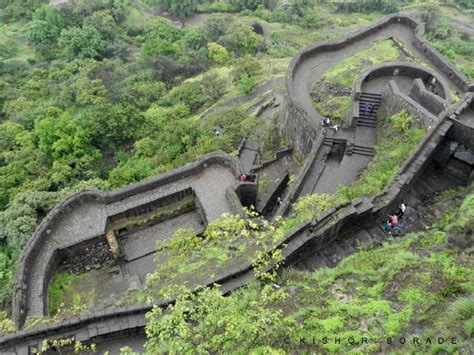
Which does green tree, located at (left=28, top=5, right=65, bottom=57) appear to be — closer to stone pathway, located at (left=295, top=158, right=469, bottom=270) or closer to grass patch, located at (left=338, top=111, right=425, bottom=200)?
grass patch, located at (left=338, top=111, right=425, bottom=200)

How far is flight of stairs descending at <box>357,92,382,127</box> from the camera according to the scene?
24.8 metres

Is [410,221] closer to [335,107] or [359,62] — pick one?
[335,107]

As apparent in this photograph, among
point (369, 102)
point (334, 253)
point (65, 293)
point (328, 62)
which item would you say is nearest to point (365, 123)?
point (369, 102)

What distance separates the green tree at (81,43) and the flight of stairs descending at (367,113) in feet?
166

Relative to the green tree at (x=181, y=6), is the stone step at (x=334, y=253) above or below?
below

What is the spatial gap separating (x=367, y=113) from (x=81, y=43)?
52.7 m

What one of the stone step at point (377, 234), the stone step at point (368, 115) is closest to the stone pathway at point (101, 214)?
Result: the stone step at point (377, 234)

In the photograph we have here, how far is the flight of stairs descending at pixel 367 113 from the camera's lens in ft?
81.5

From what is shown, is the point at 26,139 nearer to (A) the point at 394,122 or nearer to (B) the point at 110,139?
(B) the point at 110,139

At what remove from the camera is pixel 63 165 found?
100 feet

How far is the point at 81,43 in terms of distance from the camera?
6275cm

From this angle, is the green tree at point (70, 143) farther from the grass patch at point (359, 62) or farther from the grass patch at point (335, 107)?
the grass patch at point (359, 62)

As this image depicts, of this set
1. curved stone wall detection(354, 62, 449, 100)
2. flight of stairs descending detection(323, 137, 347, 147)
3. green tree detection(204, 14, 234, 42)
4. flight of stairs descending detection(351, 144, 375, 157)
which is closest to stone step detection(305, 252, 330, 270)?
flight of stairs descending detection(351, 144, 375, 157)

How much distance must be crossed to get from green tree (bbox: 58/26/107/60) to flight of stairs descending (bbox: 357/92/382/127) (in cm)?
5064
